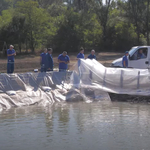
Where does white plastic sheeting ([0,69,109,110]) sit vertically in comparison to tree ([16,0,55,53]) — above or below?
below

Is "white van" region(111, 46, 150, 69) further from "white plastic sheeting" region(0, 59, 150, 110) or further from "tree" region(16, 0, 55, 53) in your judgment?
"tree" region(16, 0, 55, 53)

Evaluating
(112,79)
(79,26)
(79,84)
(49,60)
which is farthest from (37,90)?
(79,26)

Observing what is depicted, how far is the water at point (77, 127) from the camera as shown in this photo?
782cm

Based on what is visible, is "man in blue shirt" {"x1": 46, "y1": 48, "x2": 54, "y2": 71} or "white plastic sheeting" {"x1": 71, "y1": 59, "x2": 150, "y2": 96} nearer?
"white plastic sheeting" {"x1": 71, "y1": 59, "x2": 150, "y2": 96}

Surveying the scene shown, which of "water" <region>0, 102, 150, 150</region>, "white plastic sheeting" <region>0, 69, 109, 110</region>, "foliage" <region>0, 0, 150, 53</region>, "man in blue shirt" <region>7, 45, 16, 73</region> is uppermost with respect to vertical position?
"foliage" <region>0, 0, 150, 53</region>

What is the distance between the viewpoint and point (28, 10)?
113 ft

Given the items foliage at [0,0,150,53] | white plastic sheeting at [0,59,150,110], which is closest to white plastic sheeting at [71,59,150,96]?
white plastic sheeting at [0,59,150,110]

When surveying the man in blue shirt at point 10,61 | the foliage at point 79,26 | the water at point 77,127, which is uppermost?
the foliage at point 79,26

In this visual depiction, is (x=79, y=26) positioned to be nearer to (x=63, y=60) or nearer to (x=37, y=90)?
(x=63, y=60)

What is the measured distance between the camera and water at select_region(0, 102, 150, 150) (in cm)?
782

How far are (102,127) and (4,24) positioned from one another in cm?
2538

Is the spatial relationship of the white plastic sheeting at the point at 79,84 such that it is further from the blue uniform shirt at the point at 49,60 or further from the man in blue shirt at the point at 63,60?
the blue uniform shirt at the point at 49,60

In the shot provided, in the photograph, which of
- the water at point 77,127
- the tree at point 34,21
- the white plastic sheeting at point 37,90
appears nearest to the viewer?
the water at point 77,127

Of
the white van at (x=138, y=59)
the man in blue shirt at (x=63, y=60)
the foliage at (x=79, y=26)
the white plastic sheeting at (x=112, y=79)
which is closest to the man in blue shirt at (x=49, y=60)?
the man in blue shirt at (x=63, y=60)
